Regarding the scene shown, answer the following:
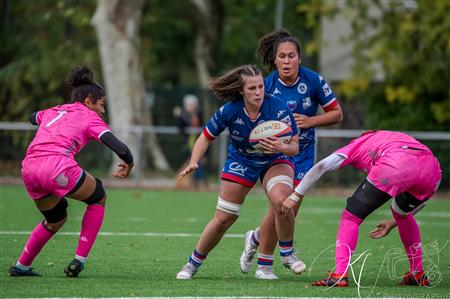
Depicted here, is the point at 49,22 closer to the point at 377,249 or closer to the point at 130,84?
the point at 130,84

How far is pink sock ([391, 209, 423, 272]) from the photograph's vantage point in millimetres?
8336

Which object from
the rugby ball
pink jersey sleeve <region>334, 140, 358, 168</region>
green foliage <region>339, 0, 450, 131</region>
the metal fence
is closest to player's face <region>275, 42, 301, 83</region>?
the rugby ball

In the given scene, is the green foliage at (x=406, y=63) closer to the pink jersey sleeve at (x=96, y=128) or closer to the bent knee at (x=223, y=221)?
the bent knee at (x=223, y=221)

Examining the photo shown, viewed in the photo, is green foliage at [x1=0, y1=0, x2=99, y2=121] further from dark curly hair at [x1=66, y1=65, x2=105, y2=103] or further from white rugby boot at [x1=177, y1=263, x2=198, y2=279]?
white rugby boot at [x1=177, y1=263, x2=198, y2=279]

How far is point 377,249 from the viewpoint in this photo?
36.5ft

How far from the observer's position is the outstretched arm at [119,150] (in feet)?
27.1

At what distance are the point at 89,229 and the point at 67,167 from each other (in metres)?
0.61

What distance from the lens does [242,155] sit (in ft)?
28.2

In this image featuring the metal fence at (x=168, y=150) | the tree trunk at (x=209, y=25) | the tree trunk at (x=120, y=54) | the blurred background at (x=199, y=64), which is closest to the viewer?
the metal fence at (x=168, y=150)

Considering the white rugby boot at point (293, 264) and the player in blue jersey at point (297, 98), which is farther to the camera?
the player in blue jersey at point (297, 98)

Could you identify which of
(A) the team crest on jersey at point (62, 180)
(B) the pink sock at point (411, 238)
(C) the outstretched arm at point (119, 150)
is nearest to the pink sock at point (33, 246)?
(A) the team crest on jersey at point (62, 180)

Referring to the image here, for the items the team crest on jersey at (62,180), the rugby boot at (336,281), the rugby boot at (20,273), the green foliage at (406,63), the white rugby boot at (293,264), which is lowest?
the green foliage at (406,63)

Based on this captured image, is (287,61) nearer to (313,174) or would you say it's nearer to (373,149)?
(373,149)

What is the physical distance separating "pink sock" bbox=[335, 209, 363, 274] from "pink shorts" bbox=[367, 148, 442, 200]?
0.34 meters
